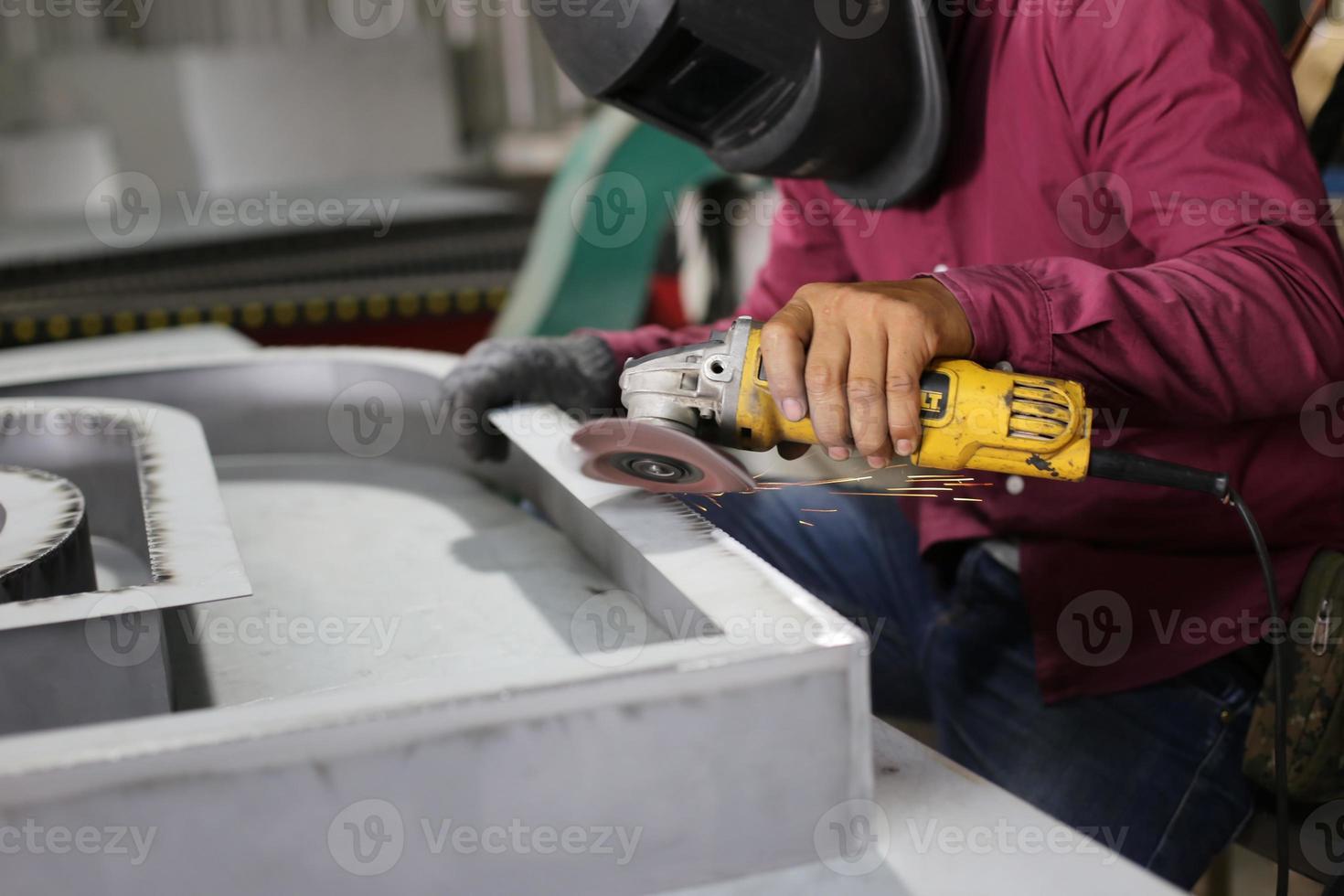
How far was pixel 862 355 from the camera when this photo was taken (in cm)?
81

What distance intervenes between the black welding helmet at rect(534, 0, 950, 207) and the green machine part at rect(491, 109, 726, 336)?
157cm

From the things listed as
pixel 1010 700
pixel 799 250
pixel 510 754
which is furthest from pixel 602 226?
pixel 510 754

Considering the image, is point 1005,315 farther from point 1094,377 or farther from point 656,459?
point 656,459

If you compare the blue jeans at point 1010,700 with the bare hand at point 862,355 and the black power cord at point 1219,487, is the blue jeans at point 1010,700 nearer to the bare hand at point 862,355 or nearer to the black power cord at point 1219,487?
the black power cord at point 1219,487

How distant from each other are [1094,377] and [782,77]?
398 mm

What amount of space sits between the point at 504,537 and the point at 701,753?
56 centimetres

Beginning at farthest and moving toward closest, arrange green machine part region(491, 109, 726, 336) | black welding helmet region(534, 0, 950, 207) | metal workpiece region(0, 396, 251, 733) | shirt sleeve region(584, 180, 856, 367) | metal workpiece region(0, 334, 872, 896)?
green machine part region(491, 109, 726, 336) < shirt sleeve region(584, 180, 856, 367) < black welding helmet region(534, 0, 950, 207) < metal workpiece region(0, 396, 251, 733) < metal workpiece region(0, 334, 872, 896)

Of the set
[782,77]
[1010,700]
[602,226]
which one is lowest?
[1010,700]

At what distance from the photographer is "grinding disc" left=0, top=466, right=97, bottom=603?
80cm

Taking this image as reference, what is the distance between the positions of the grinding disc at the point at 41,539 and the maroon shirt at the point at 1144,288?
0.69 meters

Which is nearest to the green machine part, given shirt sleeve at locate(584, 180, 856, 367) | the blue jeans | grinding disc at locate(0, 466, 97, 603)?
shirt sleeve at locate(584, 180, 856, 367)

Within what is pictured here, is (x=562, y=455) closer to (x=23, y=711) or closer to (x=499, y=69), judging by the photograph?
(x=23, y=711)

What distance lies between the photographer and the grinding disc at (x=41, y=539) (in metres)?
0.80

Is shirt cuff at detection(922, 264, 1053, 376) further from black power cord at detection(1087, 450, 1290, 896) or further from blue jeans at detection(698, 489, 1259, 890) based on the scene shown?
blue jeans at detection(698, 489, 1259, 890)
